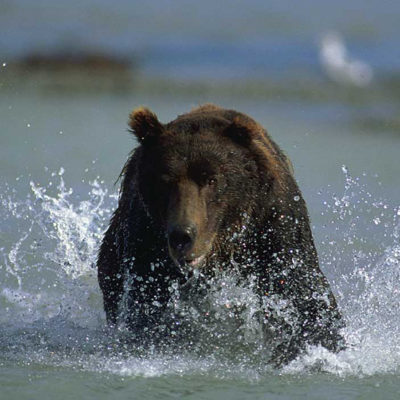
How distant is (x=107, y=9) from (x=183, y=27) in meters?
2.67

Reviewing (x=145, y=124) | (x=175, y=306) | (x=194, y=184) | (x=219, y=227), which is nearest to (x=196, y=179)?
(x=194, y=184)

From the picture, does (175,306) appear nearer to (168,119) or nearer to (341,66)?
(168,119)

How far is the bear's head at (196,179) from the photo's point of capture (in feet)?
18.7

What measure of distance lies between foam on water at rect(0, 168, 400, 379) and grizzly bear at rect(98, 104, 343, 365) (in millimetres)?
128

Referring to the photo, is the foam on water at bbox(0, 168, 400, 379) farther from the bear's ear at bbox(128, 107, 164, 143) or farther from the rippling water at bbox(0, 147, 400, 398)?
the bear's ear at bbox(128, 107, 164, 143)

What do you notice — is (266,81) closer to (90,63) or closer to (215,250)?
(90,63)

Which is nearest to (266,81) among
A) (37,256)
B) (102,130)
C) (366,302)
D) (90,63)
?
(90,63)

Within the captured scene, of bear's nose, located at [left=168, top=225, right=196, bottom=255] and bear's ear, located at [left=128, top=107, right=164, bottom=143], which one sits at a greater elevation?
bear's ear, located at [left=128, top=107, right=164, bottom=143]

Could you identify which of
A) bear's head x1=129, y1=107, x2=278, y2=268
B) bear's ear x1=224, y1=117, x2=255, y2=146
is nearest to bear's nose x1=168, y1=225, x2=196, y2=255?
bear's head x1=129, y1=107, x2=278, y2=268

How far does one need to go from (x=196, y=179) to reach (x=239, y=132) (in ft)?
1.27

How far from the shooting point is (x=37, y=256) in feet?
29.5

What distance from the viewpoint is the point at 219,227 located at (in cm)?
596

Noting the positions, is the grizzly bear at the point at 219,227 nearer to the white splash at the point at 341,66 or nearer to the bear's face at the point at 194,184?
the bear's face at the point at 194,184

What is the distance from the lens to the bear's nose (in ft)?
18.3
